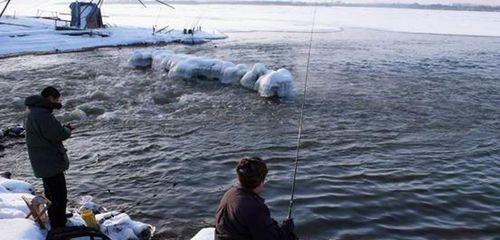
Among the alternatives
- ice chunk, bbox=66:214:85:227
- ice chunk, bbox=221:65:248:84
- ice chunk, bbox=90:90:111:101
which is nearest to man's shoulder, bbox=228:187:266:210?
ice chunk, bbox=66:214:85:227

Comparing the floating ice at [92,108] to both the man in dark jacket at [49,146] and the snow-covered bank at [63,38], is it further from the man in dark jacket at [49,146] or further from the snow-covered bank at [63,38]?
the snow-covered bank at [63,38]

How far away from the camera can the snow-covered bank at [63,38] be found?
1386 inches

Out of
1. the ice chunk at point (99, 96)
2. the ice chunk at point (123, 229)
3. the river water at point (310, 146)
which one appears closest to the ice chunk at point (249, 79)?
the river water at point (310, 146)

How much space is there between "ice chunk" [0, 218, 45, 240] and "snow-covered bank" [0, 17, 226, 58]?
28098mm

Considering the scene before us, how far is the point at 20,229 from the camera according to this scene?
22.6ft

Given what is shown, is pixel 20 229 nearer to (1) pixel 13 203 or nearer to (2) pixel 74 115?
(1) pixel 13 203

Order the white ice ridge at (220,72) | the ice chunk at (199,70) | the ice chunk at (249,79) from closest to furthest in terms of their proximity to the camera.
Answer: the white ice ridge at (220,72)
the ice chunk at (249,79)
the ice chunk at (199,70)

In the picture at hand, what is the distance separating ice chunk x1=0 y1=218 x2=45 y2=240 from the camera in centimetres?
671

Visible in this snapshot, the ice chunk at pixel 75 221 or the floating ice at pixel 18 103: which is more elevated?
the ice chunk at pixel 75 221

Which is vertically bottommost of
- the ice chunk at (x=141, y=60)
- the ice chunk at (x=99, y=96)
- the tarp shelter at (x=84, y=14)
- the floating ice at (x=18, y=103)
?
the floating ice at (x=18, y=103)

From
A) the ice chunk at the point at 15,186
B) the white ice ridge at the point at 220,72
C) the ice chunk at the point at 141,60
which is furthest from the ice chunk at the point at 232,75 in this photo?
the ice chunk at the point at 15,186

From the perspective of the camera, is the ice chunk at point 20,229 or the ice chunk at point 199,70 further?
the ice chunk at point 199,70

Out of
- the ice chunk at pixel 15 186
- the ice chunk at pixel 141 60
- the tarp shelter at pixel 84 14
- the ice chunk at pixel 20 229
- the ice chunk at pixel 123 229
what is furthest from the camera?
the tarp shelter at pixel 84 14

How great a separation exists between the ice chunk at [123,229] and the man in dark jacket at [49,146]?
679 millimetres
